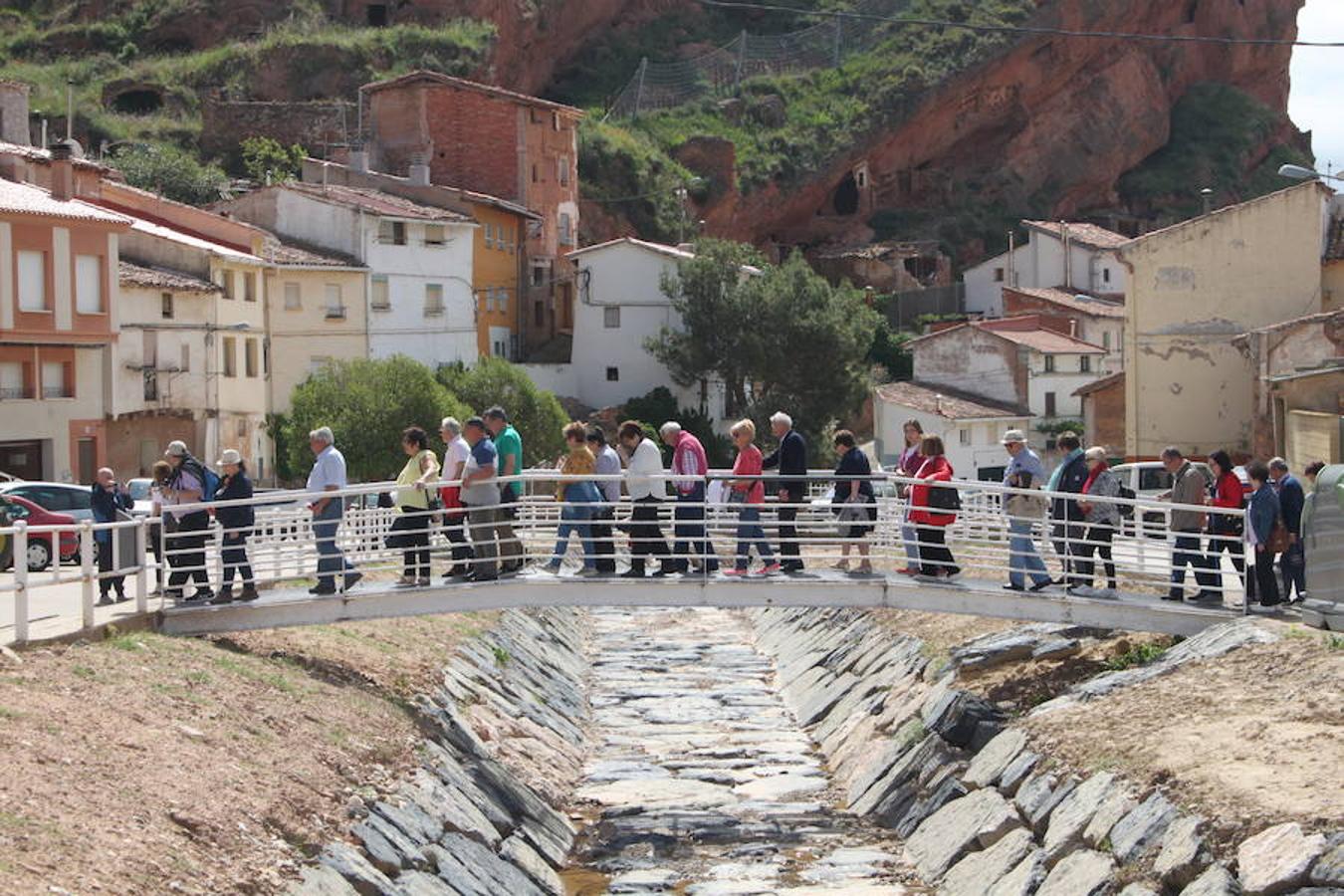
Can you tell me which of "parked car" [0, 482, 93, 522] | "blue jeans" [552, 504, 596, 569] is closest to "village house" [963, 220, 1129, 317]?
"parked car" [0, 482, 93, 522]

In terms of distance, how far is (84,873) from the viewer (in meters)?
13.8

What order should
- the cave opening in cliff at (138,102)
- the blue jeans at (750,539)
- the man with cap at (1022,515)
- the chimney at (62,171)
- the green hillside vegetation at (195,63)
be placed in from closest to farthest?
the man with cap at (1022,515) → the blue jeans at (750,539) → the chimney at (62,171) → the green hillside vegetation at (195,63) → the cave opening in cliff at (138,102)

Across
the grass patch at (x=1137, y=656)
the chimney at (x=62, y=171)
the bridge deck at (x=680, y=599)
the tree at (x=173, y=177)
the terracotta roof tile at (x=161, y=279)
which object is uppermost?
the tree at (x=173, y=177)

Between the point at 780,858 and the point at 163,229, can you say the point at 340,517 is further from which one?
the point at 163,229

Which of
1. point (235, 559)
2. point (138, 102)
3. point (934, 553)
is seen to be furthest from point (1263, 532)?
point (138, 102)

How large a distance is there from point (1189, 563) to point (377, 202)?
47.8 meters

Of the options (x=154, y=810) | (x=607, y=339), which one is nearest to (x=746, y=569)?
(x=154, y=810)

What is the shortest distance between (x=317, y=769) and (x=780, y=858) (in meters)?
5.86

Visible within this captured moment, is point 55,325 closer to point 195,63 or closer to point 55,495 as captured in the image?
point 55,495

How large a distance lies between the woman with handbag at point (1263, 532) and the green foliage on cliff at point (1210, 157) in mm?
89357

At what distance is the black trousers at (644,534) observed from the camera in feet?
76.3

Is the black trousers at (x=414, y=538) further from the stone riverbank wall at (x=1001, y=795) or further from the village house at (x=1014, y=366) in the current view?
the village house at (x=1014, y=366)

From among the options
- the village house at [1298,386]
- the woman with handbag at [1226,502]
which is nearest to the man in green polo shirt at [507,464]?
the woman with handbag at [1226,502]

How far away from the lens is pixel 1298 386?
4247 centimetres
